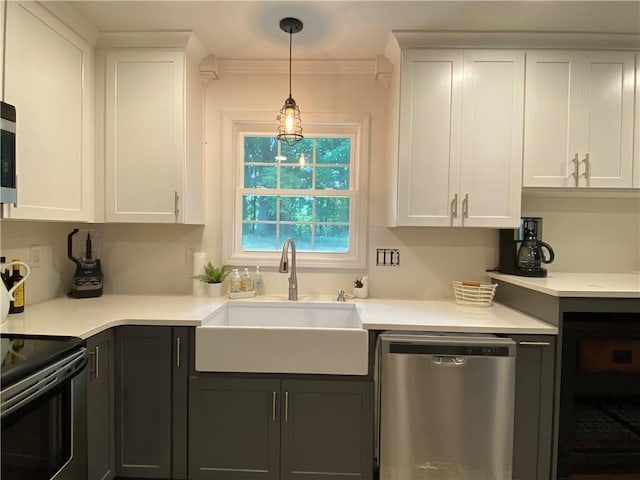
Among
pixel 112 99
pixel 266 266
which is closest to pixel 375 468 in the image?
pixel 266 266

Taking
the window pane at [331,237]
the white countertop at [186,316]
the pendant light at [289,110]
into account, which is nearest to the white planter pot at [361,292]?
the white countertop at [186,316]

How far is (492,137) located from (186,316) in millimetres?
1931

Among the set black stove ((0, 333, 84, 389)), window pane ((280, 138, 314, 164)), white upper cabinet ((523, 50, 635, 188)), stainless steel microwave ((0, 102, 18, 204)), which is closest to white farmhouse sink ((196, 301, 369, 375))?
black stove ((0, 333, 84, 389))

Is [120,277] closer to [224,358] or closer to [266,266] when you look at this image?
[266,266]

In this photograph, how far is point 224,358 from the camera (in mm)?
1737

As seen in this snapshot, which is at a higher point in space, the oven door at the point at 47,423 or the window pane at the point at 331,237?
the window pane at the point at 331,237

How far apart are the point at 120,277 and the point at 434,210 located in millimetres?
2096

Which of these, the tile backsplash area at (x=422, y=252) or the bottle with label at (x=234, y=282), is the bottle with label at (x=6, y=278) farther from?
the bottle with label at (x=234, y=282)

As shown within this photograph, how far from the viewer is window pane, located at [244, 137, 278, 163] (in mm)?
2523

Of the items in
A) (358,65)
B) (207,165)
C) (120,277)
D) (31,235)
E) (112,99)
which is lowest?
(120,277)

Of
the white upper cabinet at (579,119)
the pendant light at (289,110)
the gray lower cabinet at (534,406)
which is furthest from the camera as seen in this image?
the white upper cabinet at (579,119)

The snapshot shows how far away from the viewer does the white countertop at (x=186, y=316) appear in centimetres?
164

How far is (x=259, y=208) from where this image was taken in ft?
8.34

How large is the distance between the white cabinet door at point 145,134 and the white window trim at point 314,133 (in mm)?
410
